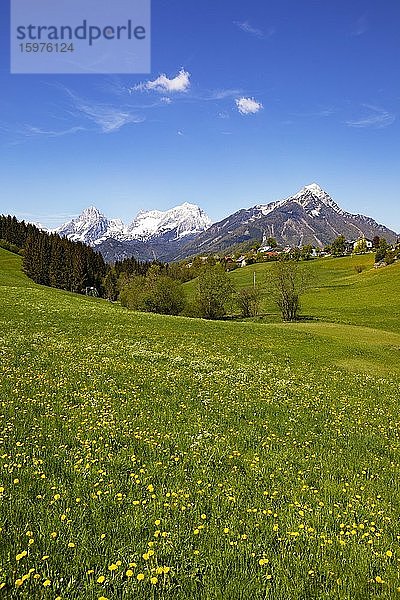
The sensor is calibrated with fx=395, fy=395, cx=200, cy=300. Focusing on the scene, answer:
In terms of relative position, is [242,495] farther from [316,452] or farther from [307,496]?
[316,452]

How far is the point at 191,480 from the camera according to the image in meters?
10.9

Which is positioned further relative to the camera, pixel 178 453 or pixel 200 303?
pixel 200 303

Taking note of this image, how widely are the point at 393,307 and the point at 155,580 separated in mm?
97731

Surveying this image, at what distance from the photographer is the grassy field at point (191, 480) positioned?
7.25m

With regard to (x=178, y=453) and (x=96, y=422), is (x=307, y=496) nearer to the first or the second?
(x=178, y=453)

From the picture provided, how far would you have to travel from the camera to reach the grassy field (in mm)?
7254

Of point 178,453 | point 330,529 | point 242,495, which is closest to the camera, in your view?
point 330,529

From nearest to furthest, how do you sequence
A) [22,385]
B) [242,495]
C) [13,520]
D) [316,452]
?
[13,520] < [242,495] < [316,452] < [22,385]

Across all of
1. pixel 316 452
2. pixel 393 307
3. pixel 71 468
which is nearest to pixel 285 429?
pixel 316 452

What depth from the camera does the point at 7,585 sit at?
263 inches

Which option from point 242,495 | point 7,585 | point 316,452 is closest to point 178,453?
point 242,495

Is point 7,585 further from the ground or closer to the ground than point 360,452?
further from the ground

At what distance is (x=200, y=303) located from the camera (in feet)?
272

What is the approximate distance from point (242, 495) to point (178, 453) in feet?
9.21
